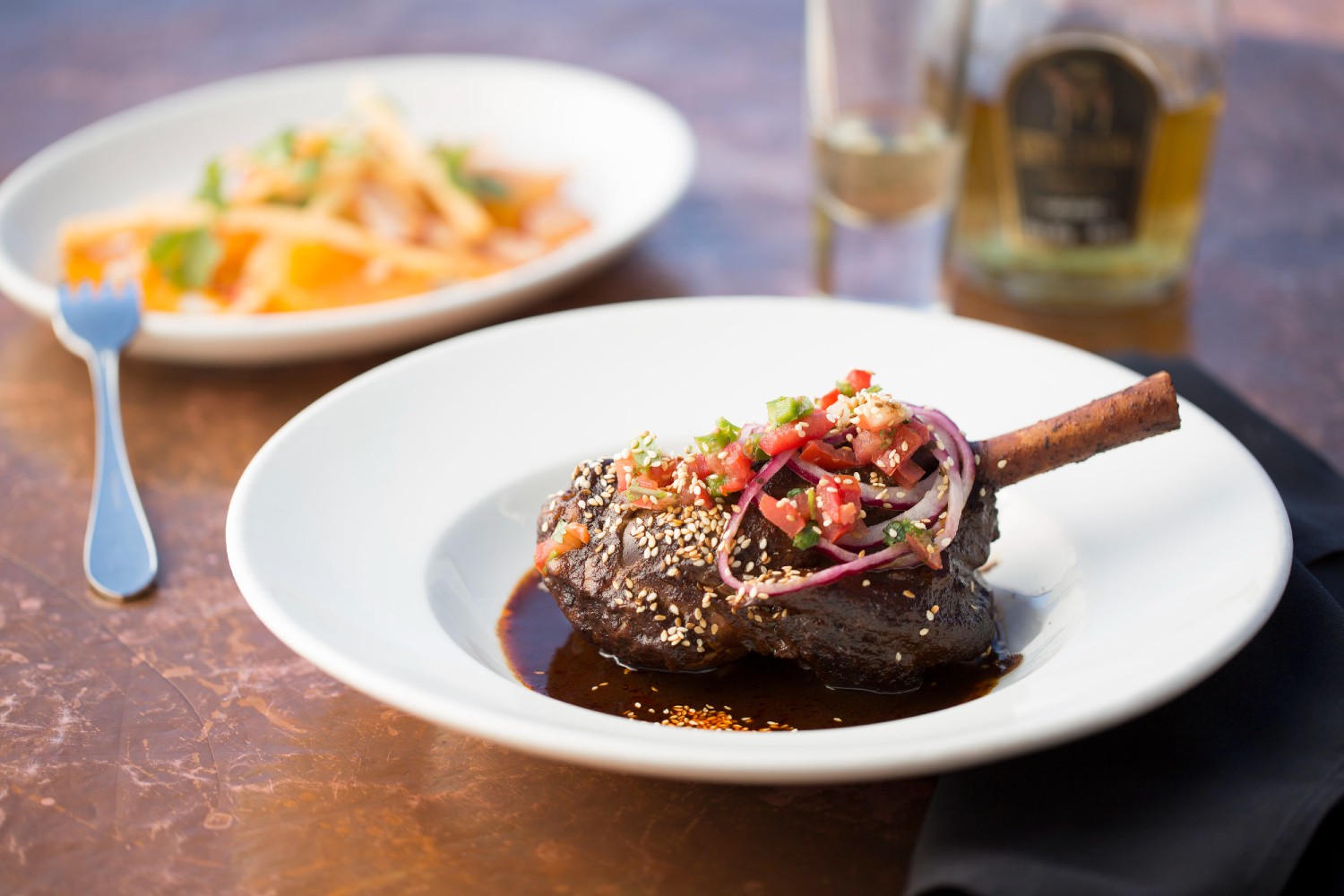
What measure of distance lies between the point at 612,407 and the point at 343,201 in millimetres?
1783

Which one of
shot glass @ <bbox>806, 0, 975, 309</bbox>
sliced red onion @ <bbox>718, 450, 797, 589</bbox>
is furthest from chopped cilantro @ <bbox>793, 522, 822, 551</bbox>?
shot glass @ <bbox>806, 0, 975, 309</bbox>

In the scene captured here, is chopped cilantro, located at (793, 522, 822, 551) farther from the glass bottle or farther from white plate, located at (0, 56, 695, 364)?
the glass bottle

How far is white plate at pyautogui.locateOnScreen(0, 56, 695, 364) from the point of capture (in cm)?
369

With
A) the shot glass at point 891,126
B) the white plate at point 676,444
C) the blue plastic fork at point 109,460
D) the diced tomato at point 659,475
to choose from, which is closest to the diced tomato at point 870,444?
the diced tomato at point 659,475

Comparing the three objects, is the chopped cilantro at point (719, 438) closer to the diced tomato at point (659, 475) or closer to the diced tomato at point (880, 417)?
the diced tomato at point (659, 475)

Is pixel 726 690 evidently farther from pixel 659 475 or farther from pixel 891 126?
pixel 891 126

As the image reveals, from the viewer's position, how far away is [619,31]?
21.9 feet

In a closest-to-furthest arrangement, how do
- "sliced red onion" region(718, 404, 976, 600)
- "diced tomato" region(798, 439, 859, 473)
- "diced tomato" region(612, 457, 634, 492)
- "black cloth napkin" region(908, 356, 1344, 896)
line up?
"black cloth napkin" region(908, 356, 1344, 896) → "sliced red onion" region(718, 404, 976, 600) → "diced tomato" region(798, 439, 859, 473) → "diced tomato" region(612, 457, 634, 492)

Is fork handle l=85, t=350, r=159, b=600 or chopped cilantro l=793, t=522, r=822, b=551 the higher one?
chopped cilantro l=793, t=522, r=822, b=551

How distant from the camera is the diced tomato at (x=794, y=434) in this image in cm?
242

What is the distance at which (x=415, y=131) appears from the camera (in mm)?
5398

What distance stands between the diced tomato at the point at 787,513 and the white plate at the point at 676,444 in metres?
0.43

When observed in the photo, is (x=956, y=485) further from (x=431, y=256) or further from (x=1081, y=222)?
(x=431, y=256)

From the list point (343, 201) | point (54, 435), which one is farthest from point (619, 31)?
point (54, 435)
